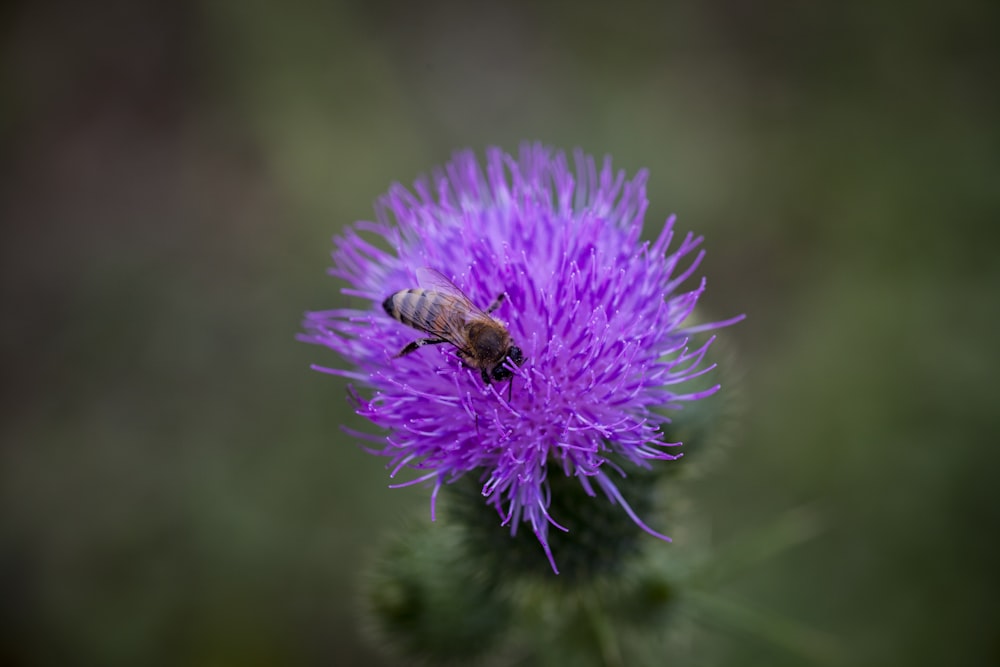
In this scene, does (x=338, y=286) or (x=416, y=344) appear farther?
(x=338, y=286)

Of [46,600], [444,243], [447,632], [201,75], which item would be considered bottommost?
[46,600]

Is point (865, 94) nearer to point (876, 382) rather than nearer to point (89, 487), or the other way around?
point (876, 382)

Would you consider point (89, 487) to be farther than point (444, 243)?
Yes

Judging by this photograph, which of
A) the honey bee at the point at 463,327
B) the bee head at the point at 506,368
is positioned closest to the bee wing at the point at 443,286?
the honey bee at the point at 463,327

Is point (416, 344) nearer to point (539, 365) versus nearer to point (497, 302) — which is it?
point (497, 302)

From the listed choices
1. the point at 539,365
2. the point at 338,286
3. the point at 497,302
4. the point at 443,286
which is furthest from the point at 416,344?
the point at 338,286

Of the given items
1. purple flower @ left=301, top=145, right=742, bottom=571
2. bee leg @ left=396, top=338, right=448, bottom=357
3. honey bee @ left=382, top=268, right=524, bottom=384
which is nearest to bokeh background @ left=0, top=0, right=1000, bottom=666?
purple flower @ left=301, top=145, right=742, bottom=571

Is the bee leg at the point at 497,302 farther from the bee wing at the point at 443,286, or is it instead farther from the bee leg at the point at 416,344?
the bee leg at the point at 416,344

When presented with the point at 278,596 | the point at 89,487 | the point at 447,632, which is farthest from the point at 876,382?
the point at 89,487
